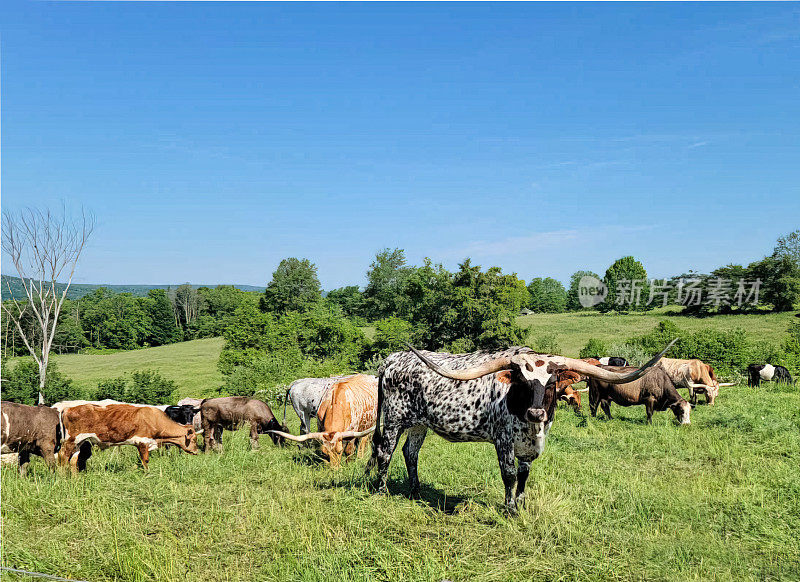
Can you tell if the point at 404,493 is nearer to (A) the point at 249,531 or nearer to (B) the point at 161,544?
(A) the point at 249,531

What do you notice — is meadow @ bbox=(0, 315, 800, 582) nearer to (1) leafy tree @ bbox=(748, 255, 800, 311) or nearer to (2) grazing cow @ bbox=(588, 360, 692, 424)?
(2) grazing cow @ bbox=(588, 360, 692, 424)

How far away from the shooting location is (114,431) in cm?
973

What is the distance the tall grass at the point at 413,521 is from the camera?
5.30 meters

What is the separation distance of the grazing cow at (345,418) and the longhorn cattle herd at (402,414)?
2cm

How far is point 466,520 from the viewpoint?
20.6 ft

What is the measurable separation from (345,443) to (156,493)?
3573mm

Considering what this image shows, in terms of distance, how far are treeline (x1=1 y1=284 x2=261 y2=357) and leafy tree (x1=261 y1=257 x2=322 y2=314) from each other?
→ 813cm

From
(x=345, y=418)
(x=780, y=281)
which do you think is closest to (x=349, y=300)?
(x=780, y=281)

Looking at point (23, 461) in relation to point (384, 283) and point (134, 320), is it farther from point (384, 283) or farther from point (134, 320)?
point (134, 320)

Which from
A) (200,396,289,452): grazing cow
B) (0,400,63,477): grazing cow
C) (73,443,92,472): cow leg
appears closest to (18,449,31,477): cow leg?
(0,400,63,477): grazing cow

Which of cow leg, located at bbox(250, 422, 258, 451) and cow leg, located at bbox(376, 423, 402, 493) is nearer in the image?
cow leg, located at bbox(376, 423, 402, 493)

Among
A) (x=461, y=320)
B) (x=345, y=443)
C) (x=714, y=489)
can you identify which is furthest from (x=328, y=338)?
(x=714, y=489)

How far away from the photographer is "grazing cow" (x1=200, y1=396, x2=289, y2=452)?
12.4m

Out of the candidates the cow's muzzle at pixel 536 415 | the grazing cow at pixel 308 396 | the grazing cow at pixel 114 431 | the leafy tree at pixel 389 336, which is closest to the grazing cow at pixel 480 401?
the cow's muzzle at pixel 536 415
